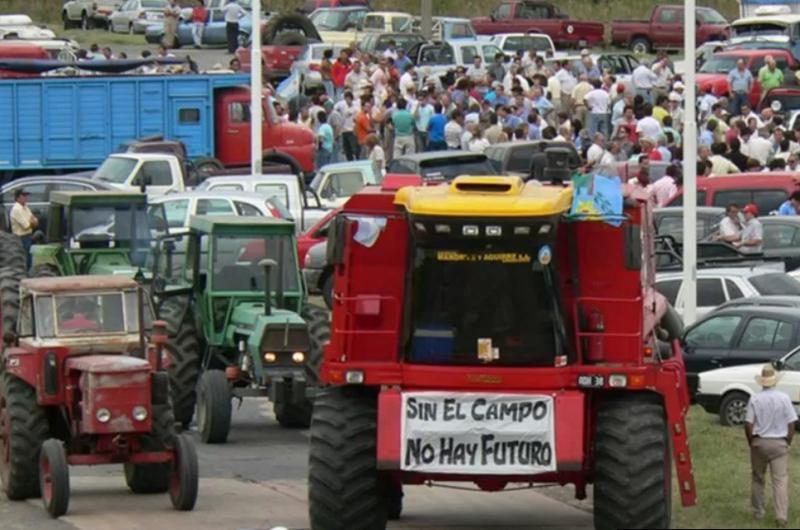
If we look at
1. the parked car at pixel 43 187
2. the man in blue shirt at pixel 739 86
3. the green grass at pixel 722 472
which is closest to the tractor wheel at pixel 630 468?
the green grass at pixel 722 472

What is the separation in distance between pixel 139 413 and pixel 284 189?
707 inches

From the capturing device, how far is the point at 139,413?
19562mm

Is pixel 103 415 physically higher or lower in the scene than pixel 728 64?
lower

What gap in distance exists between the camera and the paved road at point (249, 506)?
63.6ft

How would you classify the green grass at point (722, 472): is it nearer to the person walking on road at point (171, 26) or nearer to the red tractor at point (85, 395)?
the red tractor at point (85, 395)

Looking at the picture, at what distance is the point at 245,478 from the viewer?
22.4 m

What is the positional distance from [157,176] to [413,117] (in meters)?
5.84

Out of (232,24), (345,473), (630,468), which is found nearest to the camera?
(630,468)

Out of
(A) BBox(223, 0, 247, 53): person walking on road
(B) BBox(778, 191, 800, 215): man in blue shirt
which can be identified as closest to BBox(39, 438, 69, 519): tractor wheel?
(B) BBox(778, 191, 800, 215): man in blue shirt

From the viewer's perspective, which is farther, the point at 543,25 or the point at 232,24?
the point at 543,25

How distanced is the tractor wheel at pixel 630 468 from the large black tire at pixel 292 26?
153ft

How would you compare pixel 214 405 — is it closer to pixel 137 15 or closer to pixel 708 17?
pixel 708 17

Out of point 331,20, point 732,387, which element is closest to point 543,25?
point 331,20

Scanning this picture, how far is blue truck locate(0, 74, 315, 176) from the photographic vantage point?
46.1 meters
